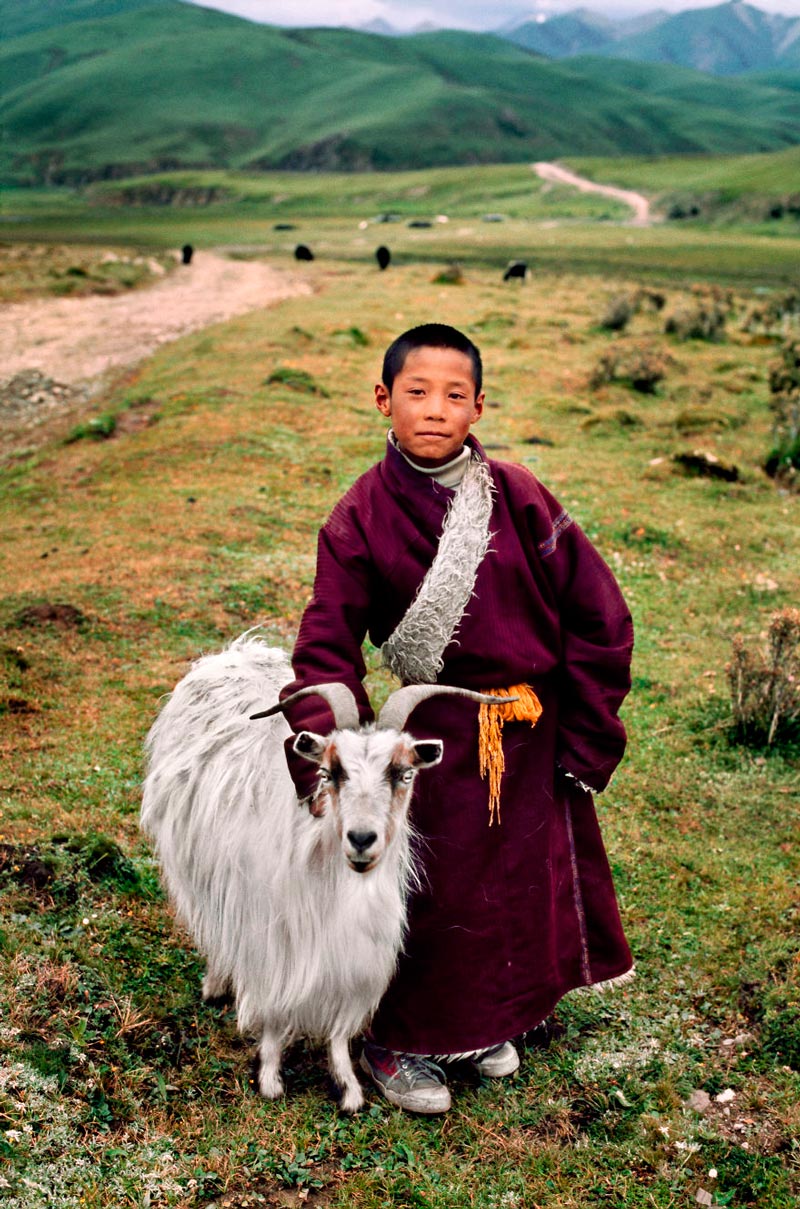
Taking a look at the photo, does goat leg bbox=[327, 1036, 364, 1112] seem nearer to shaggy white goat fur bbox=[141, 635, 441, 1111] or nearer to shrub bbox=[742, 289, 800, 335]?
shaggy white goat fur bbox=[141, 635, 441, 1111]

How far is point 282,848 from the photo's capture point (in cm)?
353

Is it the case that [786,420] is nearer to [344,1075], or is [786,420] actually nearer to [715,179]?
[344,1075]

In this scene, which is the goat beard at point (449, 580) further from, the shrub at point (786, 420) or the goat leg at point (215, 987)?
the shrub at point (786, 420)

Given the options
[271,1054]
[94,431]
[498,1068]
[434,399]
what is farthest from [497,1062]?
[94,431]

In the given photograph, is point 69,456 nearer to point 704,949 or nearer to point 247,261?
point 704,949

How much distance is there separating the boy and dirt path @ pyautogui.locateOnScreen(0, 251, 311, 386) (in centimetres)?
1689

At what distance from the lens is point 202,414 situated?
14.2 metres

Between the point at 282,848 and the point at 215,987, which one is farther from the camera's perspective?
the point at 215,987

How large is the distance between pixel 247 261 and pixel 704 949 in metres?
44.6

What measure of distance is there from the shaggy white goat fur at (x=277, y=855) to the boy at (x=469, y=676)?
0.59 feet

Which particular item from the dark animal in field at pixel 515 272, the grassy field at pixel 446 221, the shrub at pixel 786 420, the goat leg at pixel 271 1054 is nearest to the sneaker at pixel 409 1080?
the goat leg at pixel 271 1054

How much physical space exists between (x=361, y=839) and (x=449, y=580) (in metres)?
0.89

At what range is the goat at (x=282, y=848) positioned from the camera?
3074 mm

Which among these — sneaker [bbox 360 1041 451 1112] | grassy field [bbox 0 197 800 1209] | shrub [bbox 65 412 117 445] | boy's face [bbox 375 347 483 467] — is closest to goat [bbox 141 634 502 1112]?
sneaker [bbox 360 1041 451 1112]
